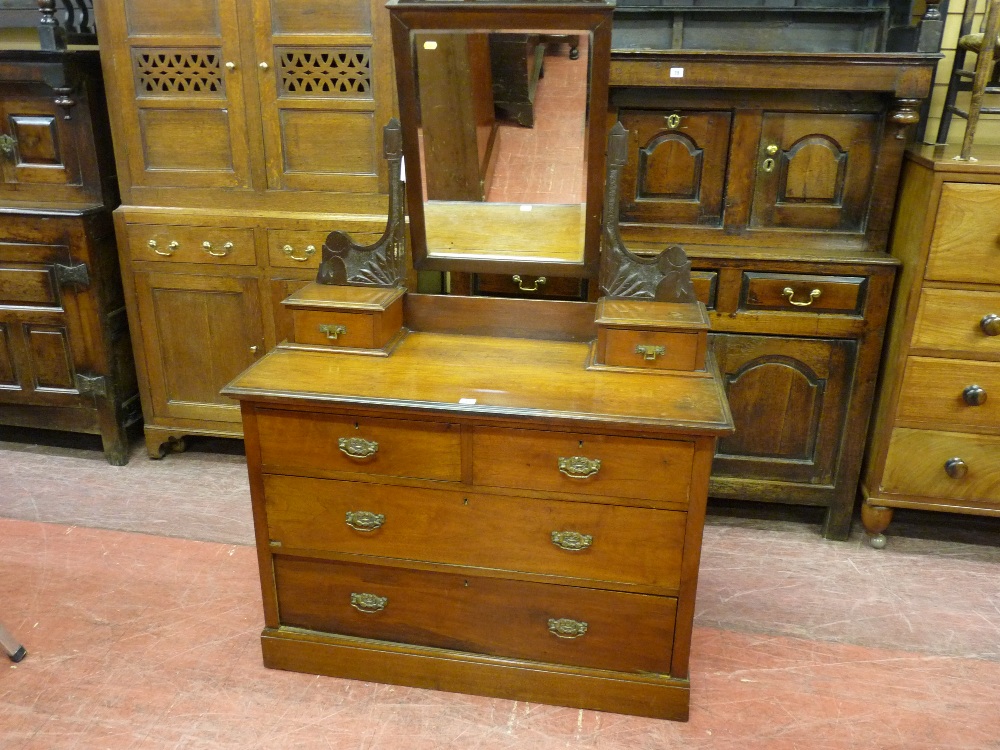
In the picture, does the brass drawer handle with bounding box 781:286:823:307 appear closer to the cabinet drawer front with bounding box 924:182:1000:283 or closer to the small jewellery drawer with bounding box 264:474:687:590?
the cabinet drawer front with bounding box 924:182:1000:283

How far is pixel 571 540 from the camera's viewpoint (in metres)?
2.00

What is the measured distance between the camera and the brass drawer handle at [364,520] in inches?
82.1

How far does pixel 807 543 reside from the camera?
295 cm

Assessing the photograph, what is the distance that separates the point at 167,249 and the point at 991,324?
2.94m

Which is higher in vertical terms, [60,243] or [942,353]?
[60,243]

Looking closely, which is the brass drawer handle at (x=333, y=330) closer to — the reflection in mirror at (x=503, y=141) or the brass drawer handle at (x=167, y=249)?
the reflection in mirror at (x=503, y=141)

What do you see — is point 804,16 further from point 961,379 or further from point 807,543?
point 807,543

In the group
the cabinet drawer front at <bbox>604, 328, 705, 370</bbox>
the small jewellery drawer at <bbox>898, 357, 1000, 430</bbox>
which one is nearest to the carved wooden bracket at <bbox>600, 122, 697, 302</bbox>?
the cabinet drawer front at <bbox>604, 328, 705, 370</bbox>

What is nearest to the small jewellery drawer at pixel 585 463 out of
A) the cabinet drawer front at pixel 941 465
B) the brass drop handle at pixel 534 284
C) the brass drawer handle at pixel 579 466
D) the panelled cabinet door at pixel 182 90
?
the brass drawer handle at pixel 579 466

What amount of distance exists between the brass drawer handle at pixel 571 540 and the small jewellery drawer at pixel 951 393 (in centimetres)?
136

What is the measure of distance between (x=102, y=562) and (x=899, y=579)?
2.76m

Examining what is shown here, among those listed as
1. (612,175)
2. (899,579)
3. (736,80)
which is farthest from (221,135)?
(899,579)

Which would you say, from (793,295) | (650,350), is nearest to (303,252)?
(650,350)

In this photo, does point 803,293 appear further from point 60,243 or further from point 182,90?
point 60,243
